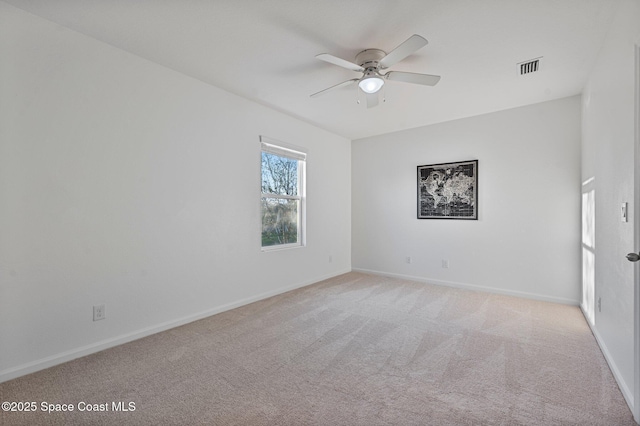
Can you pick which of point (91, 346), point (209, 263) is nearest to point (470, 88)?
point (209, 263)

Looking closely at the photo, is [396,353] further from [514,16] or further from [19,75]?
[19,75]

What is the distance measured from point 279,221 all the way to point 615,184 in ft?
11.0

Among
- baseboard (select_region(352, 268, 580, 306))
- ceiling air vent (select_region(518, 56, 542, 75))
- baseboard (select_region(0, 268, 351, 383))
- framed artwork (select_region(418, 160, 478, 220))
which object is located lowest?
baseboard (select_region(0, 268, 351, 383))

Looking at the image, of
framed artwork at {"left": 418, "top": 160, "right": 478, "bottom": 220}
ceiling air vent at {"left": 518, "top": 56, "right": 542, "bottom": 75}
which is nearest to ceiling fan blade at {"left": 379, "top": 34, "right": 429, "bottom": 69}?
ceiling air vent at {"left": 518, "top": 56, "right": 542, "bottom": 75}

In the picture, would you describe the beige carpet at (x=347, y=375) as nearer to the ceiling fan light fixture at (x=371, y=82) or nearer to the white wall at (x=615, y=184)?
the white wall at (x=615, y=184)

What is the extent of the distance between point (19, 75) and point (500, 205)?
4.98m

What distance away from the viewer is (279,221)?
4.21 m

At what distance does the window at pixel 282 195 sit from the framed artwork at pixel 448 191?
1881 millimetres

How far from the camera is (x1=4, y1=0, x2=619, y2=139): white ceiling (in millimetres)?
2035

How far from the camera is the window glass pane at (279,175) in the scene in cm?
399

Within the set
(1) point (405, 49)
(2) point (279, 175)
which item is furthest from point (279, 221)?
(1) point (405, 49)

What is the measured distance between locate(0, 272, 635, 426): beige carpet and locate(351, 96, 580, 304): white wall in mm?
795

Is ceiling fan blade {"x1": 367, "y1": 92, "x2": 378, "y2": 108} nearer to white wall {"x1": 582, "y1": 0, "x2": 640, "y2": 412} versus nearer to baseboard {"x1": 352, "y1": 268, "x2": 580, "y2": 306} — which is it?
white wall {"x1": 582, "y1": 0, "x2": 640, "y2": 412}

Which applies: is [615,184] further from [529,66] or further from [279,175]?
[279,175]
